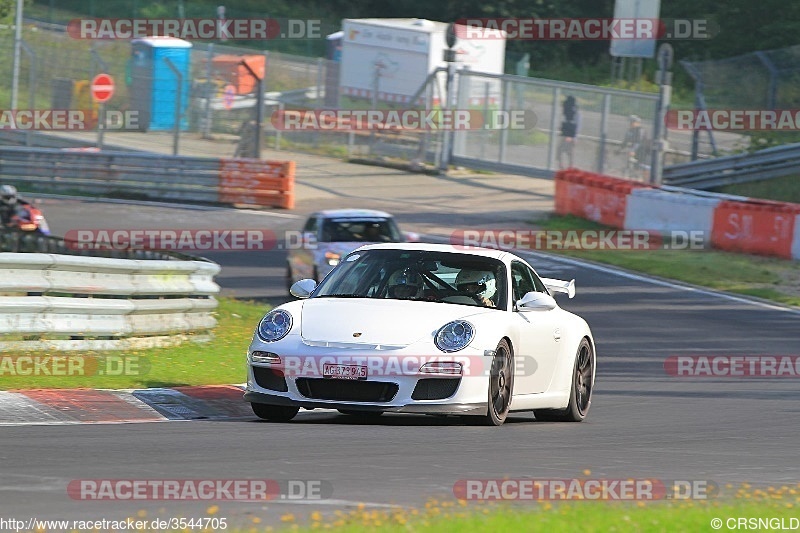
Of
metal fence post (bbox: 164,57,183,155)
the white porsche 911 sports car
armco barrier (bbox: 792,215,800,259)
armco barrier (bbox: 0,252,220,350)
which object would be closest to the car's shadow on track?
the white porsche 911 sports car

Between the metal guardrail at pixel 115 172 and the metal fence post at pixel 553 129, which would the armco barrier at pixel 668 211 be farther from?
the metal guardrail at pixel 115 172

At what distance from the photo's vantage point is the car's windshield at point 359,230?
19828mm

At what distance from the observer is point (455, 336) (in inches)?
381

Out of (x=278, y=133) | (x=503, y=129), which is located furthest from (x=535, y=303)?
(x=278, y=133)

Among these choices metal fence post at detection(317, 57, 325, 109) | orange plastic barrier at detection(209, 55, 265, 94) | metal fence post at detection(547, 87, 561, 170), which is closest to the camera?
metal fence post at detection(547, 87, 561, 170)

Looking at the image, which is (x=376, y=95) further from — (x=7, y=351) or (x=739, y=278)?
(x=7, y=351)

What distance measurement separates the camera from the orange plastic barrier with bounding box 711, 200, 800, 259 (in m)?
24.6

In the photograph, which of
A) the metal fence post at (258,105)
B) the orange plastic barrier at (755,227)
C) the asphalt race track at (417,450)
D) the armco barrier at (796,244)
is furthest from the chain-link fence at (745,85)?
the asphalt race track at (417,450)

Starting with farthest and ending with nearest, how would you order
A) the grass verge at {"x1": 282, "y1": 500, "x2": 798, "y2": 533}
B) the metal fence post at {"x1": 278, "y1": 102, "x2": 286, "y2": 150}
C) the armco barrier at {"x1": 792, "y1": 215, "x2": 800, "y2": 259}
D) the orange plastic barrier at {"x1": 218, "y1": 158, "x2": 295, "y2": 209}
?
Result: 1. the metal fence post at {"x1": 278, "y1": 102, "x2": 286, "y2": 150}
2. the orange plastic barrier at {"x1": 218, "y1": 158, "x2": 295, "y2": 209}
3. the armco barrier at {"x1": 792, "y1": 215, "x2": 800, "y2": 259}
4. the grass verge at {"x1": 282, "y1": 500, "x2": 798, "y2": 533}

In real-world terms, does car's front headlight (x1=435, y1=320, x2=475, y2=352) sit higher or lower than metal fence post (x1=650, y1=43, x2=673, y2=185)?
lower

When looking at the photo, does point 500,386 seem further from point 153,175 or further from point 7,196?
point 153,175

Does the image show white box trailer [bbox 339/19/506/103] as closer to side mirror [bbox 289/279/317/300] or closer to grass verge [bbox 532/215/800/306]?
grass verge [bbox 532/215/800/306]

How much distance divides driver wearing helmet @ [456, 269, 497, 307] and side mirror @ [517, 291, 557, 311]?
215 millimetres

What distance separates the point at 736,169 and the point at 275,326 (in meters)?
23.3
